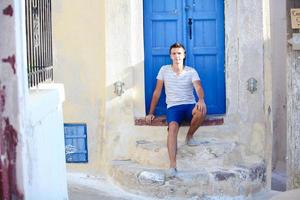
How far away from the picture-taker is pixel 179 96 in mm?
7734

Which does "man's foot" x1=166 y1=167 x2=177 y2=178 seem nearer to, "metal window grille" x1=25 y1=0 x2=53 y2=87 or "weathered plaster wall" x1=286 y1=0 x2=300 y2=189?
"weathered plaster wall" x1=286 y1=0 x2=300 y2=189

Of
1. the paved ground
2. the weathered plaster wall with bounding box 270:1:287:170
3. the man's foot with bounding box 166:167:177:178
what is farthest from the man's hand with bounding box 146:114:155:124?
the weathered plaster wall with bounding box 270:1:287:170

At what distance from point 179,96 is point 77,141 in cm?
145

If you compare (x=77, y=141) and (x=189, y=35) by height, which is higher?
(x=189, y=35)

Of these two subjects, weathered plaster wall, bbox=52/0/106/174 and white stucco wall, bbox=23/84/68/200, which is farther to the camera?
weathered plaster wall, bbox=52/0/106/174

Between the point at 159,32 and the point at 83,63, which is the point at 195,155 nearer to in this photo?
the point at 159,32

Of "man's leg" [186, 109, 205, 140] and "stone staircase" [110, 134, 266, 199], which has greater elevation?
"man's leg" [186, 109, 205, 140]

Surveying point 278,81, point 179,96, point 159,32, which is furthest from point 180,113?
point 278,81

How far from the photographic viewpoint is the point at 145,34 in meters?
8.12

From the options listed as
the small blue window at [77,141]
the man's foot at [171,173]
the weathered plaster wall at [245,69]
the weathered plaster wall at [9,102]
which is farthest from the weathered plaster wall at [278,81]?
the weathered plaster wall at [9,102]

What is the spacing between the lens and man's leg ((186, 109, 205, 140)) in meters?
7.57

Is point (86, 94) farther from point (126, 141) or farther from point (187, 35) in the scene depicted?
point (187, 35)

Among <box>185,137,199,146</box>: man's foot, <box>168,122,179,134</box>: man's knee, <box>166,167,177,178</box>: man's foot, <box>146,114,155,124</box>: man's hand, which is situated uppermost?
<box>146,114,155,124</box>: man's hand

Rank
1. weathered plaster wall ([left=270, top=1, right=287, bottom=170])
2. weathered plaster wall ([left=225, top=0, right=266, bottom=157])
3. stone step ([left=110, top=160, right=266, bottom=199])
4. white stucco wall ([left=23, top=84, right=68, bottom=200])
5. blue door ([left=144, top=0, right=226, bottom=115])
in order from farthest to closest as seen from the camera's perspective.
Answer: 1. weathered plaster wall ([left=270, top=1, right=287, bottom=170])
2. blue door ([left=144, top=0, right=226, bottom=115])
3. weathered plaster wall ([left=225, top=0, right=266, bottom=157])
4. stone step ([left=110, top=160, right=266, bottom=199])
5. white stucco wall ([left=23, top=84, right=68, bottom=200])
